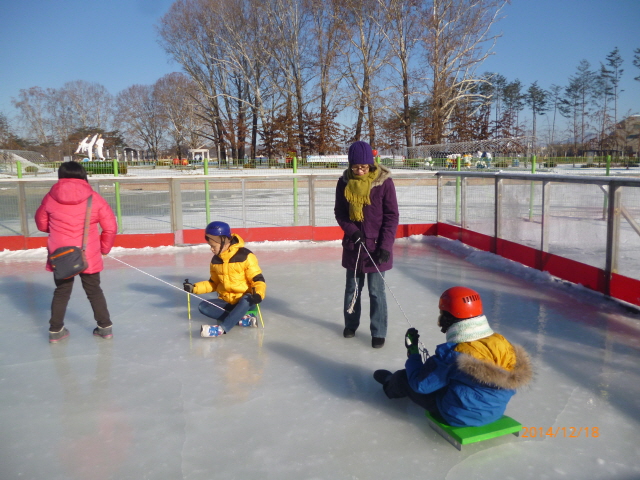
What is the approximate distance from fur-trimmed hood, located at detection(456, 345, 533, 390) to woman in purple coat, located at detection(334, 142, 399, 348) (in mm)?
1541

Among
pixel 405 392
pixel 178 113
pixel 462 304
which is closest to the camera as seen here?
pixel 462 304

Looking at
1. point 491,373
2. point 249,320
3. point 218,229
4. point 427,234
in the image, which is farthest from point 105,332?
point 427,234

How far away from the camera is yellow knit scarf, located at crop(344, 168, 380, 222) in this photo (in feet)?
12.7

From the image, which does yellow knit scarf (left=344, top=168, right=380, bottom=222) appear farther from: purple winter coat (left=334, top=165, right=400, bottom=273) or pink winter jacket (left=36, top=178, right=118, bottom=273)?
pink winter jacket (left=36, top=178, right=118, bottom=273)

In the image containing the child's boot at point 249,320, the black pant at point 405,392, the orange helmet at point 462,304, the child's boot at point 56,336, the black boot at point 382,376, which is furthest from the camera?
the child's boot at point 249,320

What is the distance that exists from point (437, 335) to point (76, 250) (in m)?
3.04

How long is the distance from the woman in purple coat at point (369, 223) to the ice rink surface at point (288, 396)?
1.61ft

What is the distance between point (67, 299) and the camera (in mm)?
4242

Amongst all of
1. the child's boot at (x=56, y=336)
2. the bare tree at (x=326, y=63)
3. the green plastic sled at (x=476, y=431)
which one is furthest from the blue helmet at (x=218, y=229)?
the bare tree at (x=326, y=63)

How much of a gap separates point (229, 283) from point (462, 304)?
2.49 metres

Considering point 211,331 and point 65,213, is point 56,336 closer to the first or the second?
point 65,213

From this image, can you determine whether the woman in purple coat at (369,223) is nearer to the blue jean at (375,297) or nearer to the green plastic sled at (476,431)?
the blue jean at (375,297)

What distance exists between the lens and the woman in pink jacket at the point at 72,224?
3.98 metres

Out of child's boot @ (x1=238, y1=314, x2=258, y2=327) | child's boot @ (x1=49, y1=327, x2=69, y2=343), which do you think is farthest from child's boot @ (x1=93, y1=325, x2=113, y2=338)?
child's boot @ (x1=238, y1=314, x2=258, y2=327)
